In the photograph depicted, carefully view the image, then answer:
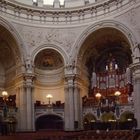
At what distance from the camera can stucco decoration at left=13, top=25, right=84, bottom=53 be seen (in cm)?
3897

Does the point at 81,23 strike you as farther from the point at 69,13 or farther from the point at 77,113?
the point at 77,113

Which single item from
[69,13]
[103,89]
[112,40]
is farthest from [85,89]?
[69,13]

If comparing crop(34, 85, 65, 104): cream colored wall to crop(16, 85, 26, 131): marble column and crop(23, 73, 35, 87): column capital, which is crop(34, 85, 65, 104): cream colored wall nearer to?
crop(23, 73, 35, 87): column capital

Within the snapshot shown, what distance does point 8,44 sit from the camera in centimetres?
3922

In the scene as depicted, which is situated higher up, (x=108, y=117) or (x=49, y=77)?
(x=49, y=77)

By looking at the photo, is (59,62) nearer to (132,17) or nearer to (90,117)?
(90,117)

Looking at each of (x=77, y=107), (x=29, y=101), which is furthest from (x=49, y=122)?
(x=29, y=101)

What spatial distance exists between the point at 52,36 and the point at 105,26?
6009mm

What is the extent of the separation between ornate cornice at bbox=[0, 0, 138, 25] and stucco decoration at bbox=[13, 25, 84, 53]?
3.05 feet

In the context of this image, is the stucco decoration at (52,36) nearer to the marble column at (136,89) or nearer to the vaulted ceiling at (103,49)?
the vaulted ceiling at (103,49)

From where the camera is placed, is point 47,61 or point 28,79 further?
point 47,61

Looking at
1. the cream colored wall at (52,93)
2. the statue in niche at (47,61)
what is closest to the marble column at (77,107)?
the cream colored wall at (52,93)

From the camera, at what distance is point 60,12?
40.0 meters

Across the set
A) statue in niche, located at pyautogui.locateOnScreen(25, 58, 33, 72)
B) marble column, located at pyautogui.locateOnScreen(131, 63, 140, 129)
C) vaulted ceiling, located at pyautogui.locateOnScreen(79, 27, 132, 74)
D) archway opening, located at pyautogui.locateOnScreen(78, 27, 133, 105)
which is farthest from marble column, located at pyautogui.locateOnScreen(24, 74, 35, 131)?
marble column, located at pyautogui.locateOnScreen(131, 63, 140, 129)
